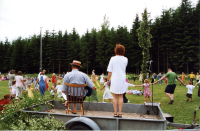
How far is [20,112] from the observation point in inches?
148

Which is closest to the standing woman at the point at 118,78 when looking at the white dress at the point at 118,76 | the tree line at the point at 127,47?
the white dress at the point at 118,76

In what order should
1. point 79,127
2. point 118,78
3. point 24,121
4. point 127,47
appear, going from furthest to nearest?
point 127,47 → point 118,78 → point 24,121 → point 79,127

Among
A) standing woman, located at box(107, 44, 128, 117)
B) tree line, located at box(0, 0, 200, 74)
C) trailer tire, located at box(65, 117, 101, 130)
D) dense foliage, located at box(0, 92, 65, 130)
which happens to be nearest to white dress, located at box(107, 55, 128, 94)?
standing woman, located at box(107, 44, 128, 117)

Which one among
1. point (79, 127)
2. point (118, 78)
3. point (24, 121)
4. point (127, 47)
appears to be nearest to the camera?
point (79, 127)

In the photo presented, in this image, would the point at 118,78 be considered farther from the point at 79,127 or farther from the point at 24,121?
the point at 24,121

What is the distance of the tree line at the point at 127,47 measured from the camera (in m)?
42.4

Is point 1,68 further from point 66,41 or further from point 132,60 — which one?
point 132,60

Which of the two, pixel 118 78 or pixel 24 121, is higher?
pixel 118 78

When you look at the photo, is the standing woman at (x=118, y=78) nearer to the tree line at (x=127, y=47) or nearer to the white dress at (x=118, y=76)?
the white dress at (x=118, y=76)

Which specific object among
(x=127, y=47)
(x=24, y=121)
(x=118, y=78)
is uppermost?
(x=127, y=47)

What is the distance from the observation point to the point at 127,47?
50.8 m

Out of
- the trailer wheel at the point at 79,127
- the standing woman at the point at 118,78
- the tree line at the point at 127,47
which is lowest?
the trailer wheel at the point at 79,127

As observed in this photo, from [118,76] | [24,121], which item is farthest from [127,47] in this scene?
[24,121]

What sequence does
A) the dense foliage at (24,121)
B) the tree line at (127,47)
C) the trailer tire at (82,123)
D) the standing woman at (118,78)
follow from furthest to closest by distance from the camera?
→ the tree line at (127,47) < the standing woman at (118,78) < the dense foliage at (24,121) < the trailer tire at (82,123)
